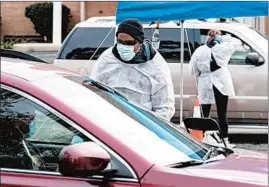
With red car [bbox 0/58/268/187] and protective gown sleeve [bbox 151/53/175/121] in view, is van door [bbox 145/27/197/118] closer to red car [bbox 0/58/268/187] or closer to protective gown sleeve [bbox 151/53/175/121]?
protective gown sleeve [bbox 151/53/175/121]

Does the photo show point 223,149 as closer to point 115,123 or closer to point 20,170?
point 115,123

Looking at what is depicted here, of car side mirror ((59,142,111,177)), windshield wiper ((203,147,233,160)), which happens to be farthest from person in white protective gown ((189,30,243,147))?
car side mirror ((59,142,111,177))

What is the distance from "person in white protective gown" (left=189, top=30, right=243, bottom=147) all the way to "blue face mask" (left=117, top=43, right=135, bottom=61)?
3959 millimetres

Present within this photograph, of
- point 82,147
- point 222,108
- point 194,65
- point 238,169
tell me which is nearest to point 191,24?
point 194,65

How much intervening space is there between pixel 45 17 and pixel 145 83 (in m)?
22.3

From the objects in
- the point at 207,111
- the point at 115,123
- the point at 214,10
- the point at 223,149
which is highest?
the point at 214,10

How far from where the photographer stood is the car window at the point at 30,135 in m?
3.76

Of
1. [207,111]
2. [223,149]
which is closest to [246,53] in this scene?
[207,111]

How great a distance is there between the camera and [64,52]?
436 inches

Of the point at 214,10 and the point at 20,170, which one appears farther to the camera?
the point at 214,10

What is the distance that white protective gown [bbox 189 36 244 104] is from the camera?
9.73 metres

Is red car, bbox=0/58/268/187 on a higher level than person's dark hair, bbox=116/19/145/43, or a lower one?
lower

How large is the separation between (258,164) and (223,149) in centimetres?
51

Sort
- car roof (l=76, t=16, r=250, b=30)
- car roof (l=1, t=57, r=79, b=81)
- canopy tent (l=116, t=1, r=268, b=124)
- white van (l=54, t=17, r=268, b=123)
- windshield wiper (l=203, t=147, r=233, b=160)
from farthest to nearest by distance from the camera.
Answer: car roof (l=76, t=16, r=250, b=30), white van (l=54, t=17, r=268, b=123), canopy tent (l=116, t=1, r=268, b=124), windshield wiper (l=203, t=147, r=233, b=160), car roof (l=1, t=57, r=79, b=81)
